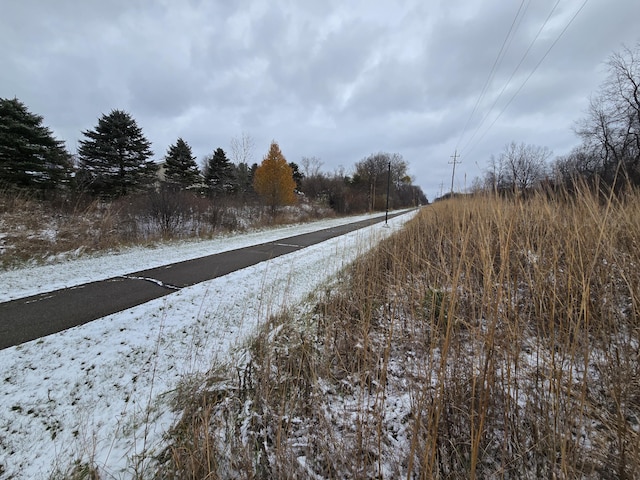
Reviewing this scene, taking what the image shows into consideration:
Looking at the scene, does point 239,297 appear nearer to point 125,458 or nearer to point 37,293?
point 125,458

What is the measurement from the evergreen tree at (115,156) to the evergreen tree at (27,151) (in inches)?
109

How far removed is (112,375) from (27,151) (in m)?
17.3

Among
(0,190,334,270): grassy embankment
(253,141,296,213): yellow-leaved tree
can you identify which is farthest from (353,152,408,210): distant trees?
(0,190,334,270): grassy embankment

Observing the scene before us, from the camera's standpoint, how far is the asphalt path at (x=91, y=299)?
291cm

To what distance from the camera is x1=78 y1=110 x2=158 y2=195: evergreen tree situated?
16.4m

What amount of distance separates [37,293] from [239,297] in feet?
10.8

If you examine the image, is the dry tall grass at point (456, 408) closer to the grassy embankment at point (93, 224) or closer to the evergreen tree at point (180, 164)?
the grassy embankment at point (93, 224)

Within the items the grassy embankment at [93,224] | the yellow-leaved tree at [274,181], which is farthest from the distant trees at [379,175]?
the grassy embankment at [93,224]

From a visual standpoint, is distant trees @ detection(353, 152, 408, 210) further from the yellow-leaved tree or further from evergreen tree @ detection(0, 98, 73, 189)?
evergreen tree @ detection(0, 98, 73, 189)

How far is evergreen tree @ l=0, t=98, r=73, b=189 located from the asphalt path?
41.6 feet

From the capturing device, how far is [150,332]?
2973 mm

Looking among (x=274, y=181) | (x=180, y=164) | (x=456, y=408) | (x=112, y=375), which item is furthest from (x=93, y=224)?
(x=180, y=164)

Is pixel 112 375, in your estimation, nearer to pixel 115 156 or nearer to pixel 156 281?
pixel 156 281

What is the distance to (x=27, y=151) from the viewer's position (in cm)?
1210
